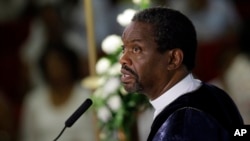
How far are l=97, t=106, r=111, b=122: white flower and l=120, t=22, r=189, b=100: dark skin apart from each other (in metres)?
0.96

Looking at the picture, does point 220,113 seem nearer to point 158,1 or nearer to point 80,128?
point 80,128

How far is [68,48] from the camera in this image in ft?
14.2

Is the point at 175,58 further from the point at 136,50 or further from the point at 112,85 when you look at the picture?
the point at 112,85

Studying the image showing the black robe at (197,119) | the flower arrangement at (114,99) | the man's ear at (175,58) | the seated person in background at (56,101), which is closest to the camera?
the black robe at (197,119)

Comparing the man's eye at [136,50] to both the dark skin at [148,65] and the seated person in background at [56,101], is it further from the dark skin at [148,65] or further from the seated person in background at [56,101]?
the seated person in background at [56,101]

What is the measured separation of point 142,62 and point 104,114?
1.02m

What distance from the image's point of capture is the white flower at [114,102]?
2869mm

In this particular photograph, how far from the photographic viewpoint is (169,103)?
1.92 meters

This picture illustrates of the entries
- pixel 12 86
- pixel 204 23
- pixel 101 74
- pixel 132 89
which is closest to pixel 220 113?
pixel 132 89

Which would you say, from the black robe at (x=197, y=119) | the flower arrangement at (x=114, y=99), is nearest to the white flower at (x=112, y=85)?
the flower arrangement at (x=114, y=99)

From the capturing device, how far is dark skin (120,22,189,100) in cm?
193

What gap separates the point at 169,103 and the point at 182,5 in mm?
2549

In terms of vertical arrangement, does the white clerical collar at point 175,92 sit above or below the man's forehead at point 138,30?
below

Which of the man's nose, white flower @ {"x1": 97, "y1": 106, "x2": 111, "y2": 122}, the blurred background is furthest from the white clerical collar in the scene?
the blurred background
